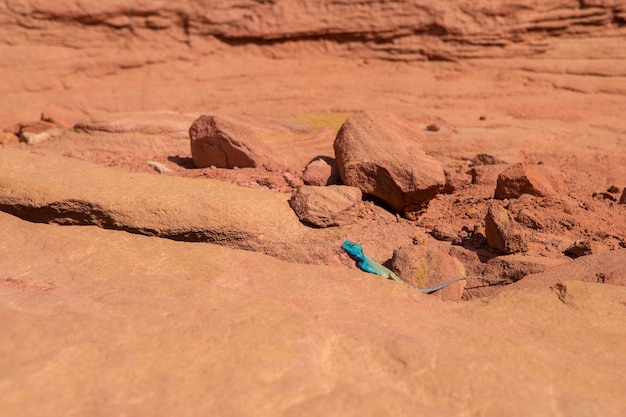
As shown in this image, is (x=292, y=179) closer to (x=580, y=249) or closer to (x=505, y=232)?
(x=505, y=232)

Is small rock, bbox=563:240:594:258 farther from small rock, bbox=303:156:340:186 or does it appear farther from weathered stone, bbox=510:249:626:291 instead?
small rock, bbox=303:156:340:186

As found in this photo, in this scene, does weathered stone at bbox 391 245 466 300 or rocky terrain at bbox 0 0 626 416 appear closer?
rocky terrain at bbox 0 0 626 416

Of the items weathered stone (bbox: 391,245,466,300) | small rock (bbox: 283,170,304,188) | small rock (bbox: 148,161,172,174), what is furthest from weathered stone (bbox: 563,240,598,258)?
small rock (bbox: 148,161,172,174)

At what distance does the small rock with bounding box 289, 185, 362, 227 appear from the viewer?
2.88 meters

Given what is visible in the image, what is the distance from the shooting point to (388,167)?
325cm

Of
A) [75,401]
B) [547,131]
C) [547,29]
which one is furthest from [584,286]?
[547,29]

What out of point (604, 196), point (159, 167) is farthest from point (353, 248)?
point (604, 196)

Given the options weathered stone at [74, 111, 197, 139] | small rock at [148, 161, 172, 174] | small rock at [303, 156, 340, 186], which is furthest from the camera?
weathered stone at [74, 111, 197, 139]

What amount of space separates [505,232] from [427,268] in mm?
457

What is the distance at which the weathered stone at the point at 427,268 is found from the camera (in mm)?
2670

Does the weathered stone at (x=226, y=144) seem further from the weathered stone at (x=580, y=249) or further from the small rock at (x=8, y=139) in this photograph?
the weathered stone at (x=580, y=249)

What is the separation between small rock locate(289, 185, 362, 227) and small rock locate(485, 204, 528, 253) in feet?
2.14

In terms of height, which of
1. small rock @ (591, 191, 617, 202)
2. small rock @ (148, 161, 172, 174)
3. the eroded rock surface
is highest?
the eroded rock surface

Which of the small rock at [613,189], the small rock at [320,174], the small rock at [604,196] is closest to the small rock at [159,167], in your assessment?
the small rock at [320,174]
